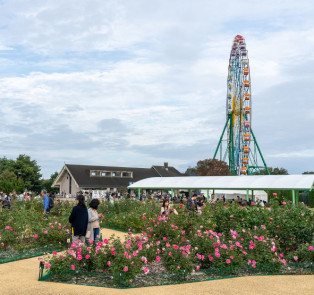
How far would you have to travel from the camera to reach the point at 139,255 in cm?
839

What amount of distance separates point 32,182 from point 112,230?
52.6 m

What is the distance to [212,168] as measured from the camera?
206 ft

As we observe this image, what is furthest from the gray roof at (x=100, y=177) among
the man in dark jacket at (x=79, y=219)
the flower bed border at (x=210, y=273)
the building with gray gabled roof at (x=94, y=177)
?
the flower bed border at (x=210, y=273)

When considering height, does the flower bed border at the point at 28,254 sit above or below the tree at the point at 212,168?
below

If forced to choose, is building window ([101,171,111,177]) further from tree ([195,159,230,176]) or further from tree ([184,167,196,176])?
tree ([184,167,196,176])

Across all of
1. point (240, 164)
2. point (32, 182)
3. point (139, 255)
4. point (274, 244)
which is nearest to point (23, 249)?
point (139, 255)

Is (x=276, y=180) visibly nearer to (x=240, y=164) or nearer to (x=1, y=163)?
(x=240, y=164)

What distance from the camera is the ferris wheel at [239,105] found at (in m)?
47.3

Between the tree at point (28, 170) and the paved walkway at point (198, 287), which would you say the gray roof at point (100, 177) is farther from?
the paved walkway at point (198, 287)

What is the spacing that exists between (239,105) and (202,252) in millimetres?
42211

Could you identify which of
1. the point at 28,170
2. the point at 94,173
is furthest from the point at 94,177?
the point at 28,170

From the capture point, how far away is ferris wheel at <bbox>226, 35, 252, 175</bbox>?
155 feet

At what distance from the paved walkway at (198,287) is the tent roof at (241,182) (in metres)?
21.3

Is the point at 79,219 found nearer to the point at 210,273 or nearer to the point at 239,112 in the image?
the point at 210,273
